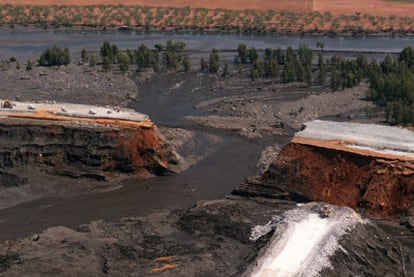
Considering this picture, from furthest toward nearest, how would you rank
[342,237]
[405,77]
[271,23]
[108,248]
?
[271,23]
[405,77]
[108,248]
[342,237]

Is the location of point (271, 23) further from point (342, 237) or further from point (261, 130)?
point (342, 237)

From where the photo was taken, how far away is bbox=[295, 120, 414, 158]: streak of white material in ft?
76.7

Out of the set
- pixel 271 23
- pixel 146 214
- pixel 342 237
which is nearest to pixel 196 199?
pixel 146 214

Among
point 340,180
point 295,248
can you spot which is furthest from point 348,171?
point 295,248

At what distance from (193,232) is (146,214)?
2.85m

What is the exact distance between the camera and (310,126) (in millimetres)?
25828

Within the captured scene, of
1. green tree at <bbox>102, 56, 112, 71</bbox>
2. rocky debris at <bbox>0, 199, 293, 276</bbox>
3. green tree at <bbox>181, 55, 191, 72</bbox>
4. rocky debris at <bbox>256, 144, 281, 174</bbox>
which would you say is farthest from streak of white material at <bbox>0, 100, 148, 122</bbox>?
green tree at <bbox>181, 55, 191, 72</bbox>

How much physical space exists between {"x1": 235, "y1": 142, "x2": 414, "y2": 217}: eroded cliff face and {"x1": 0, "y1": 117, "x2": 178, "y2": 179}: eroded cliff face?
4.21 meters

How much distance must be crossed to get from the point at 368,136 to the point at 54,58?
25.9 metres

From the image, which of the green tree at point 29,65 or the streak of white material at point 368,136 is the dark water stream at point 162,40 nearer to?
the green tree at point 29,65

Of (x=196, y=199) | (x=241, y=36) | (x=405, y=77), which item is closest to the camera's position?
(x=196, y=199)

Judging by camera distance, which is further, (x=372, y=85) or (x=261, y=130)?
(x=372, y=85)

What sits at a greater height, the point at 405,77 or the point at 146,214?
the point at 405,77

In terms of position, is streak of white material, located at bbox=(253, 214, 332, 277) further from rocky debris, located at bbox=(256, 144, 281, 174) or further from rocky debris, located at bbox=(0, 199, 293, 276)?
rocky debris, located at bbox=(256, 144, 281, 174)
